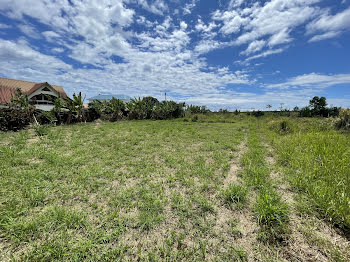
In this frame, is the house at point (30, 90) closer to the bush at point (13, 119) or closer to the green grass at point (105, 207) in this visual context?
the bush at point (13, 119)

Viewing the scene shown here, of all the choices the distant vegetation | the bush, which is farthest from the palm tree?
the bush

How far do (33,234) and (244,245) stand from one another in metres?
2.59

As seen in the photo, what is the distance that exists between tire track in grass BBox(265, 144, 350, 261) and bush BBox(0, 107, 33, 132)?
1219 centimetres

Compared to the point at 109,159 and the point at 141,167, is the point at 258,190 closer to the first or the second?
the point at 141,167

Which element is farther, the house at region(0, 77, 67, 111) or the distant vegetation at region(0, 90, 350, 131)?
the house at region(0, 77, 67, 111)

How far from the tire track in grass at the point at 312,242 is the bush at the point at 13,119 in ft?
40.0

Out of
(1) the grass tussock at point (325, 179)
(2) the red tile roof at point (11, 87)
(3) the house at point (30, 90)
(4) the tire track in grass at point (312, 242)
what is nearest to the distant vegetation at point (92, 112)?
(2) the red tile roof at point (11, 87)

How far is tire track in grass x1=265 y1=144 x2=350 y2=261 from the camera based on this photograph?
1.48 m

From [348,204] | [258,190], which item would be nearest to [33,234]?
[258,190]

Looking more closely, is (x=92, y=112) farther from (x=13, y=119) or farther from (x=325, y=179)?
(x=325, y=179)

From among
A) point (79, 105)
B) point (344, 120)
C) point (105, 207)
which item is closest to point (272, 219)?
point (105, 207)

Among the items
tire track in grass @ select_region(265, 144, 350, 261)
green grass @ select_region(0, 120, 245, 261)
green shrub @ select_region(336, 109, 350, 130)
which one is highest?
green shrub @ select_region(336, 109, 350, 130)

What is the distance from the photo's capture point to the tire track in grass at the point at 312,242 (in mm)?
1475

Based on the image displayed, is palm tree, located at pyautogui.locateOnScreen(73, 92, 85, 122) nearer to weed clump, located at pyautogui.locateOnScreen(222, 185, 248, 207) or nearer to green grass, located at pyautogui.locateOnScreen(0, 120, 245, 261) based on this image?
green grass, located at pyautogui.locateOnScreen(0, 120, 245, 261)
